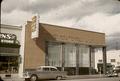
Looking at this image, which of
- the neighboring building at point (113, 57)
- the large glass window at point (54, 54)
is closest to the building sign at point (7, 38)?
the large glass window at point (54, 54)

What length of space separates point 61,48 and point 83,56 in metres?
5.91

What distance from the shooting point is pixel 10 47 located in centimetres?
3647

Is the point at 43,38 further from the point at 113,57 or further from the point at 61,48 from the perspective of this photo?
→ the point at 113,57

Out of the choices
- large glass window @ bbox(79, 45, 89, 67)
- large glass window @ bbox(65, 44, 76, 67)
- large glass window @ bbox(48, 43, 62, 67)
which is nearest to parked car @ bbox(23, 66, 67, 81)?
large glass window @ bbox(48, 43, 62, 67)

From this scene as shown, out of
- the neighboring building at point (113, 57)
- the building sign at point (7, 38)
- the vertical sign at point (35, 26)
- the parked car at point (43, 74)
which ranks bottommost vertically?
the parked car at point (43, 74)

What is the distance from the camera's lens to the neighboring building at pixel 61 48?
37.9m

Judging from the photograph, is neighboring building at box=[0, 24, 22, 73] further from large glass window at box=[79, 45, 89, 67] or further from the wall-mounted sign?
large glass window at box=[79, 45, 89, 67]

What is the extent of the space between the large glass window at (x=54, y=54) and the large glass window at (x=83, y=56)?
5.14 metres

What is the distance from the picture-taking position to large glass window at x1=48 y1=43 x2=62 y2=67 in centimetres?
4072

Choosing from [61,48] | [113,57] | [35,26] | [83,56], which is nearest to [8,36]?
[35,26]

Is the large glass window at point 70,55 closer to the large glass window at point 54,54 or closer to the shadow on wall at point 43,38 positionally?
the large glass window at point 54,54

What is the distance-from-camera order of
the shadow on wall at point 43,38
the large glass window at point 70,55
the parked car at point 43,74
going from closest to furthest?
the parked car at point 43,74, the shadow on wall at point 43,38, the large glass window at point 70,55

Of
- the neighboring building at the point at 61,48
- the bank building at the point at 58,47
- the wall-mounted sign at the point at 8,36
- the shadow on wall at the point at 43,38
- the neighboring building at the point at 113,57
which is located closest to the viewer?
the wall-mounted sign at the point at 8,36

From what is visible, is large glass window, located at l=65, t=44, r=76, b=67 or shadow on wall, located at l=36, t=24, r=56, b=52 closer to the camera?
shadow on wall, located at l=36, t=24, r=56, b=52
